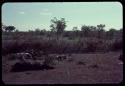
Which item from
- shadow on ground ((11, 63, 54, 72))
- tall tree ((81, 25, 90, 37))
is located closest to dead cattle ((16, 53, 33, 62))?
shadow on ground ((11, 63, 54, 72))

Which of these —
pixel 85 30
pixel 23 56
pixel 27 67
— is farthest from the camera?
pixel 85 30

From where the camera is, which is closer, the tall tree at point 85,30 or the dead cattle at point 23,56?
the dead cattle at point 23,56

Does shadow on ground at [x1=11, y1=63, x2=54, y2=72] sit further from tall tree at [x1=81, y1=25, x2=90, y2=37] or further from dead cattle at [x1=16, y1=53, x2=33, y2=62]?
tall tree at [x1=81, y1=25, x2=90, y2=37]

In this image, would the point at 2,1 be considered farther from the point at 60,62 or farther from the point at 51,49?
the point at 51,49

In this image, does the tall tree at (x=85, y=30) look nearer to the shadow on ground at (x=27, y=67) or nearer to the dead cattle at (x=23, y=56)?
the dead cattle at (x=23, y=56)

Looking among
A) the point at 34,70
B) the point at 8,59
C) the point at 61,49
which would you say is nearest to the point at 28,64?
the point at 34,70

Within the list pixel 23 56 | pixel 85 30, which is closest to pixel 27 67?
pixel 23 56

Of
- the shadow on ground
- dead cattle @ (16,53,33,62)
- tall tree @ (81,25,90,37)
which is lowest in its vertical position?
the shadow on ground

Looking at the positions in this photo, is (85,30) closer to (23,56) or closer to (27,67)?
(23,56)

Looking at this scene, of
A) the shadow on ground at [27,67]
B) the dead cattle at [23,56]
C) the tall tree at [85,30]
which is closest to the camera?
the shadow on ground at [27,67]

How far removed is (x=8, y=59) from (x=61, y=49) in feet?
11.3

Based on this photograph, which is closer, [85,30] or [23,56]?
[23,56]

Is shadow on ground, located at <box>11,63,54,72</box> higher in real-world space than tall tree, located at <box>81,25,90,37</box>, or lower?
lower

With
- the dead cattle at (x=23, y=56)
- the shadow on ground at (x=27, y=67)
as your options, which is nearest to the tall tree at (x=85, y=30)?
the dead cattle at (x=23, y=56)
